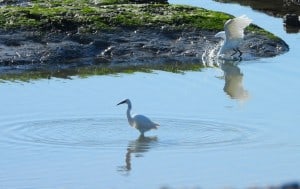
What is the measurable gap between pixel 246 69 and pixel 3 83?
586 centimetres

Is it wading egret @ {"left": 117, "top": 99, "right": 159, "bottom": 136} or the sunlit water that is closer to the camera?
the sunlit water

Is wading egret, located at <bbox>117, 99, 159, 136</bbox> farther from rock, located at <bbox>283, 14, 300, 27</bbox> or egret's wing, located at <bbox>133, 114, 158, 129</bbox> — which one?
rock, located at <bbox>283, 14, 300, 27</bbox>

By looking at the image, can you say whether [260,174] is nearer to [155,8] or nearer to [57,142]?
[57,142]

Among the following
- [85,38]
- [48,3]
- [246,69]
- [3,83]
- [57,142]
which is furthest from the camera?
[48,3]

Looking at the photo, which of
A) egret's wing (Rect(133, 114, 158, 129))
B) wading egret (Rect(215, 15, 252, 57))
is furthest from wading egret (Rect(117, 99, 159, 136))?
wading egret (Rect(215, 15, 252, 57))

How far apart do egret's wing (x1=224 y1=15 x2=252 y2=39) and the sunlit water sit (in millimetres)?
2477

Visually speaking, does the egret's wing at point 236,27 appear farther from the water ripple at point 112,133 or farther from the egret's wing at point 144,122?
the egret's wing at point 144,122

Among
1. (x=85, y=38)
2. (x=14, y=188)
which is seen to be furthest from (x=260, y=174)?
(x=85, y=38)

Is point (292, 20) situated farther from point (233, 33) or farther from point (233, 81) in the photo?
point (233, 81)

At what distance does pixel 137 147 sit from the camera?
1639 cm

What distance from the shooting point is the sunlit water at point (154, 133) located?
14.6 meters

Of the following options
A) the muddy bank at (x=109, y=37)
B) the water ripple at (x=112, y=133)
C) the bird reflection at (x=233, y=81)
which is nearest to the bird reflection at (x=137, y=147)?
the water ripple at (x=112, y=133)

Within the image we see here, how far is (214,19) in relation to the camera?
28781 mm

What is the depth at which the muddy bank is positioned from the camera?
83.7ft
